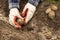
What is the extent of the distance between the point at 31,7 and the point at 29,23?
0.23m

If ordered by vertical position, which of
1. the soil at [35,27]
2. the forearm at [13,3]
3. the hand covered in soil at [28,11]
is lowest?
the soil at [35,27]

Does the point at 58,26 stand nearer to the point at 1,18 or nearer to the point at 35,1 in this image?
the point at 35,1

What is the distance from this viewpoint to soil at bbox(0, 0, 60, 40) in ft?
9.76

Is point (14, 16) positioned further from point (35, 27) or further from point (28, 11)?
point (35, 27)

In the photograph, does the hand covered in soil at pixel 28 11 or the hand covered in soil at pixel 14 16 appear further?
the hand covered in soil at pixel 28 11

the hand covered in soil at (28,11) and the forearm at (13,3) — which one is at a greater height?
the forearm at (13,3)

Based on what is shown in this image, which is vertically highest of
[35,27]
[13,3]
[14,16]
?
[13,3]

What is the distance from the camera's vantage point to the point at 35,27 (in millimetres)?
3178

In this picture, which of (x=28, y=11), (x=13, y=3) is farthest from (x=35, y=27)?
(x=13, y=3)

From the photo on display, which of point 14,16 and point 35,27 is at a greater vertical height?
point 14,16

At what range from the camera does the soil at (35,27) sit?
117 inches

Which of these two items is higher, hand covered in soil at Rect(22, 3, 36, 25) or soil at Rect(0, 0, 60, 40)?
hand covered in soil at Rect(22, 3, 36, 25)

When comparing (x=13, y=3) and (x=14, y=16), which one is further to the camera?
(x=13, y=3)

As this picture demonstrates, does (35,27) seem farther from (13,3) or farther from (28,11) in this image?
(13,3)
